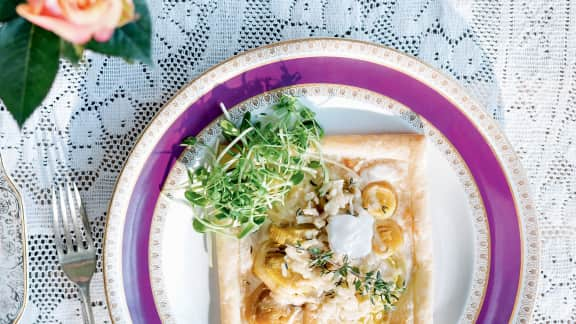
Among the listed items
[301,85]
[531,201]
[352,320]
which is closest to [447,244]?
[531,201]

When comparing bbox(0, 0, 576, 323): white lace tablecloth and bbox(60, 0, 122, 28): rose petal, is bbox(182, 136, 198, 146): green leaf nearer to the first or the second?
bbox(0, 0, 576, 323): white lace tablecloth

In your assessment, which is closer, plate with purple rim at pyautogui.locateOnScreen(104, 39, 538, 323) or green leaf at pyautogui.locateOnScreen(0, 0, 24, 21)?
green leaf at pyautogui.locateOnScreen(0, 0, 24, 21)

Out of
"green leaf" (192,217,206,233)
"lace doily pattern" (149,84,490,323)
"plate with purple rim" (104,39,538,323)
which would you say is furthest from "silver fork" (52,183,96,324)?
"green leaf" (192,217,206,233)

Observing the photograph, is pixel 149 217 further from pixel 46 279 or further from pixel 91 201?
pixel 46 279

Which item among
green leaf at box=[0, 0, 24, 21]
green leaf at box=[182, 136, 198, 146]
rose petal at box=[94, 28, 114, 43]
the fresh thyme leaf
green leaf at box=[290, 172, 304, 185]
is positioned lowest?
green leaf at box=[290, 172, 304, 185]

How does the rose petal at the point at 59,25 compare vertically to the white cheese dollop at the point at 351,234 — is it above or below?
above

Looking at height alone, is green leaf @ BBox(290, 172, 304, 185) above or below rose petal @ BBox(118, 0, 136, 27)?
below

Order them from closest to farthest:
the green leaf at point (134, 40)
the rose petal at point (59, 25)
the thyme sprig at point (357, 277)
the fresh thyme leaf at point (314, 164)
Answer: the rose petal at point (59, 25) → the green leaf at point (134, 40) → the thyme sprig at point (357, 277) → the fresh thyme leaf at point (314, 164)

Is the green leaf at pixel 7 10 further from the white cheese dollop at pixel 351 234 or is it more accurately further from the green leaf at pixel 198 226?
the white cheese dollop at pixel 351 234

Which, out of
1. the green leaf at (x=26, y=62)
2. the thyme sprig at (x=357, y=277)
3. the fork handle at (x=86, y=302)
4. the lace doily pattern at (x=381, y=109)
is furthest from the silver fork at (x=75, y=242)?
the thyme sprig at (x=357, y=277)
